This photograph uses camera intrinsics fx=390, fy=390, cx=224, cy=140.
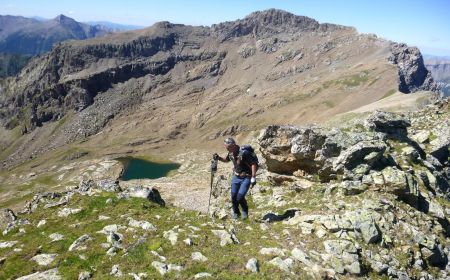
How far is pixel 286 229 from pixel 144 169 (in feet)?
460

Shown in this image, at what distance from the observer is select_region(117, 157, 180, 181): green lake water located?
143 m

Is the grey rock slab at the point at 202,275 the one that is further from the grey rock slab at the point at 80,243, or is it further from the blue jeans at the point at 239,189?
the blue jeans at the point at 239,189

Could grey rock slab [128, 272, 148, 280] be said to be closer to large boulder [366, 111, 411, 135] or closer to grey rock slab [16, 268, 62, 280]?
grey rock slab [16, 268, 62, 280]

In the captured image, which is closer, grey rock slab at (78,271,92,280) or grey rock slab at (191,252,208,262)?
grey rock slab at (78,271,92,280)

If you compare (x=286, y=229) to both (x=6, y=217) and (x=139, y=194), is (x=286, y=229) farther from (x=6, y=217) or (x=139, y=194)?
(x=6, y=217)

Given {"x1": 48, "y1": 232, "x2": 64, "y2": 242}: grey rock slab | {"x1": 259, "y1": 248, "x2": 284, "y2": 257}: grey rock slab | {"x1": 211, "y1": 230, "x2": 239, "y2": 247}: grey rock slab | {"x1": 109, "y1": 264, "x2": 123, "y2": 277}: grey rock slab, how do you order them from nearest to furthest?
{"x1": 109, "y1": 264, "x2": 123, "y2": 277}: grey rock slab
{"x1": 259, "y1": 248, "x2": 284, "y2": 257}: grey rock slab
{"x1": 211, "y1": 230, "x2": 239, "y2": 247}: grey rock slab
{"x1": 48, "y1": 232, "x2": 64, "y2": 242}: grey rock slab

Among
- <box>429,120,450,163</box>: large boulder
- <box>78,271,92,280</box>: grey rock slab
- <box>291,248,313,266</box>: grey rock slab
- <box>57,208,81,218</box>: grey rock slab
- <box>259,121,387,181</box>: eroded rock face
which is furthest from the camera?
<box>429,120,450,163</box>: large boulder

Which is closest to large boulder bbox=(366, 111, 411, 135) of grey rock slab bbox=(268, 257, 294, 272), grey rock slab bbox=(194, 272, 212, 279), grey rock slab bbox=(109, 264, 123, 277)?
grey rock slab bbox=(268, 257, 294, 272)

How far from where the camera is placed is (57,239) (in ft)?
58.9

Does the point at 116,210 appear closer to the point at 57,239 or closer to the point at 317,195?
the point at 57,239

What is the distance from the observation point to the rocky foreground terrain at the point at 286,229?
15.2 m

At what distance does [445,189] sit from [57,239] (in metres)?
26.9

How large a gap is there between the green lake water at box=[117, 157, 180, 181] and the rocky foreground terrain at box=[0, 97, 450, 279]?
116 m

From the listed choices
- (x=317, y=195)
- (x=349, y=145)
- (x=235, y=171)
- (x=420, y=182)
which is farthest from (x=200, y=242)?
(x=420, y=182)
